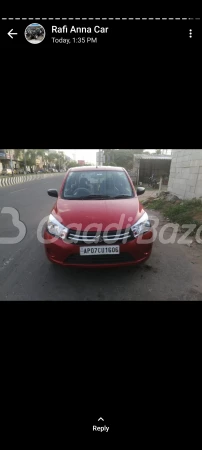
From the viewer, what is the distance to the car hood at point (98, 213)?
8.53ft

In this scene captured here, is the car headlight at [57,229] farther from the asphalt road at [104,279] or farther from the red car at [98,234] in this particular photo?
the asphalt road at [104,279]

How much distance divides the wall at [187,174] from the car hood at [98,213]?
4247 mm

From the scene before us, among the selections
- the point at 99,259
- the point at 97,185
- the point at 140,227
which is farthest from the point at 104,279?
the point at 97,185

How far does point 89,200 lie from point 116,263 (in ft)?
3.55

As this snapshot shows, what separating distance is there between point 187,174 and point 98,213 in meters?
5.46

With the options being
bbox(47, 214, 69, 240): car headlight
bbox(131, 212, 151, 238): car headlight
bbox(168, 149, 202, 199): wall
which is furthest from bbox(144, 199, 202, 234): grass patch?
bbox(47, 214, 69, 240): car headlight

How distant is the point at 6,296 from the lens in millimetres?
2545

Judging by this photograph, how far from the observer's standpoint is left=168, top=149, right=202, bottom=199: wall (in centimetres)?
652

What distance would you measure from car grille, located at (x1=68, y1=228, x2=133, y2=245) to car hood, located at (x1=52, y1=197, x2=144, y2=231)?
0.06m

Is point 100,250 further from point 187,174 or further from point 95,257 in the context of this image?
point 187,174
